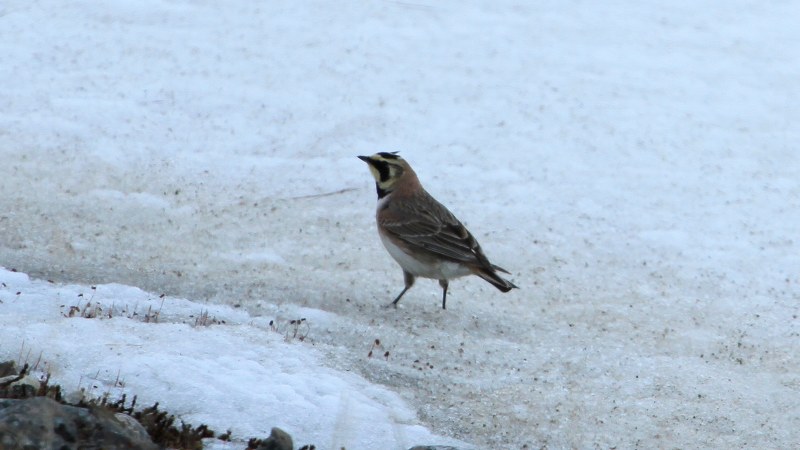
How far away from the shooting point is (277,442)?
6.22 metres

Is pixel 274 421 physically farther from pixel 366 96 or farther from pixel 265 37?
pixel 265 37

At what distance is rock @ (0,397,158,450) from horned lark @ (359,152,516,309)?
464 cm

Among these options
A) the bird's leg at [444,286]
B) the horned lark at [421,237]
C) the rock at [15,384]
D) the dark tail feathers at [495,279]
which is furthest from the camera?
the bird's leg at [444,286]

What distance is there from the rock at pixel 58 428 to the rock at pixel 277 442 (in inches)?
32.9

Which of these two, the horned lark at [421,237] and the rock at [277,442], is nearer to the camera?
the rock at [277,442]

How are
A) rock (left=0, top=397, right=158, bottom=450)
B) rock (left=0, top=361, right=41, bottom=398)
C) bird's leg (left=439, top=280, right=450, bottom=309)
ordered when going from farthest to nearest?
bird's leg (left=439, top=280, right=450, bottom=309), rock (left=0, top=361, right=41, bottom=398), rock (left=0, top=397, right=158, bottom=450)

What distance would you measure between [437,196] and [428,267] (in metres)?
2.77

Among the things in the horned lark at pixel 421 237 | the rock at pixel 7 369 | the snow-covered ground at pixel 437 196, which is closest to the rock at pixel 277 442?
the snow-covered ground at pixel 437 196

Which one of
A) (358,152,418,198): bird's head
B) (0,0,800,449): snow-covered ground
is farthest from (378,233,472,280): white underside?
(358,152,418,198): bird's head

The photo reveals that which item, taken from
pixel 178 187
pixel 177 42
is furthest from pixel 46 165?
pixel 177 42

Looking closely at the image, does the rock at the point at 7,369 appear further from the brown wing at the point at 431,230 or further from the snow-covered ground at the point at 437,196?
the brown wing at the point at 431,230

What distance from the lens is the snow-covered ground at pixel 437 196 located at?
7910mm

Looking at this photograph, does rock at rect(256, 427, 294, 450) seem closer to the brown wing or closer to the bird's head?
the brown wing

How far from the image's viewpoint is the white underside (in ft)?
32.4
